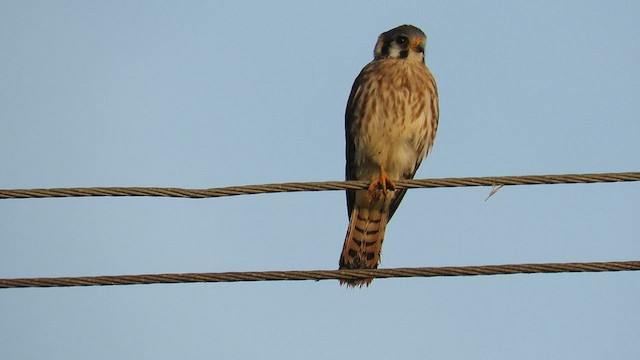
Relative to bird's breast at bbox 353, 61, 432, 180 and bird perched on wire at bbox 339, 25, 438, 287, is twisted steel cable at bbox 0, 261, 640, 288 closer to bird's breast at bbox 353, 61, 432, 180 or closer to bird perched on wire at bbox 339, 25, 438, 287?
bird perched on wire at bbox 339, 25, 438, 287

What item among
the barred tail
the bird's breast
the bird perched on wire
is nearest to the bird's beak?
the bird perched on wire

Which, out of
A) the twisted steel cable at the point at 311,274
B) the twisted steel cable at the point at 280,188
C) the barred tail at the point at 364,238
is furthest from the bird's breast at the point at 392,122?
the twisted steel cable at the point at 311,274

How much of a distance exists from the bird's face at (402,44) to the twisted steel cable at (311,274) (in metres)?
3.52

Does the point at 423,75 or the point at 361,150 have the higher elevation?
the point at 423,75

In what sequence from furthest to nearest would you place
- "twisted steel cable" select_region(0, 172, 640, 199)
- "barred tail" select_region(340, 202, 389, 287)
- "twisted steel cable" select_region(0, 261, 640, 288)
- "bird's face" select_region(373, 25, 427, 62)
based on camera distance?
1. "bird's face" select_region(373, 25, 427, 62)
2. "barred tail" select_region(340, 202, 389, 287)
3. "twisted steel cable" select_region(0, 172, 640, 199)
4. "twisted steel cable" select_region(0, 261, 640, 288)

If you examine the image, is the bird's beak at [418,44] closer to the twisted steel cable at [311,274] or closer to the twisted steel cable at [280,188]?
the twisted steel cable at [280,188]

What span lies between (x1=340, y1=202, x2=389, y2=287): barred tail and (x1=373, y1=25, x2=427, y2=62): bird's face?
1111 mm

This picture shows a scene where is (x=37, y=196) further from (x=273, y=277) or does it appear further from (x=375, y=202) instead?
(x=375, y=202)

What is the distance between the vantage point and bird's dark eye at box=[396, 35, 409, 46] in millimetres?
7782

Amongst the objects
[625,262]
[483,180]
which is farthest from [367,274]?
[625,262]

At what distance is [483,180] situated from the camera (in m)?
4.61

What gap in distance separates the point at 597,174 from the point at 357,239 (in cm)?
291

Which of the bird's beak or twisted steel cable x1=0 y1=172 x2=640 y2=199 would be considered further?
the bird's beak

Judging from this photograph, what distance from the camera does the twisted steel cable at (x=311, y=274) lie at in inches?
166
